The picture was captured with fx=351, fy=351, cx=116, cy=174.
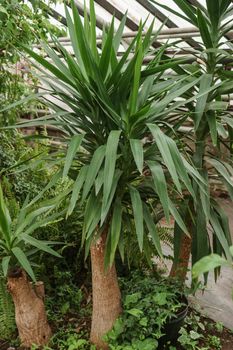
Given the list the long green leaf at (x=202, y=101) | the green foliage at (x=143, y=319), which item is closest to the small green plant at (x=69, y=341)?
the green foliage at (x=143, y=319)

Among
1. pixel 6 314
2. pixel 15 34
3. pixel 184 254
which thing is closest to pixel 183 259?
pixel 184 254

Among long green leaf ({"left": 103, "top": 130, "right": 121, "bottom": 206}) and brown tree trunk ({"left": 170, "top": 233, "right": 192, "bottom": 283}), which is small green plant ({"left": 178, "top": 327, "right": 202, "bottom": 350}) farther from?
long green leaf ({"left": 103, "top": 130, "right": 121, "bottom": 206})

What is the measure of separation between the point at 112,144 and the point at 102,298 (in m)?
0.73

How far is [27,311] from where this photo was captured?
1.57 meters

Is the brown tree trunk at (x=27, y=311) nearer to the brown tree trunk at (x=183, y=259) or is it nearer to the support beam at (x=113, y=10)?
the brown tree trunk at (x=183, y=259)

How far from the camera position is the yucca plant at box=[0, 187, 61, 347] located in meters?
1.46

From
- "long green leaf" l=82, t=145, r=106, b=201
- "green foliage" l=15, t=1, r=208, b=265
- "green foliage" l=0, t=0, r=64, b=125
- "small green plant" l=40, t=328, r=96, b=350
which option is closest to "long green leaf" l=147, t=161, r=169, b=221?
"green foliage" l=15, t=1, r=208, b=265

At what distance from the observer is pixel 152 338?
1493 millimetres

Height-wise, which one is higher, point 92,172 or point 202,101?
point 202,101

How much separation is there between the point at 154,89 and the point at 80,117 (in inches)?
13.5

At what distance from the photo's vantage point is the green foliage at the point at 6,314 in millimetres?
1689

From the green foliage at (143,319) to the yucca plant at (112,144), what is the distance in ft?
0.23

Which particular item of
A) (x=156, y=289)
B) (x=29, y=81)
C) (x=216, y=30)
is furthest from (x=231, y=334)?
(x=29, y=81)

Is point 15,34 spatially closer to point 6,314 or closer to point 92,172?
point 92,172
